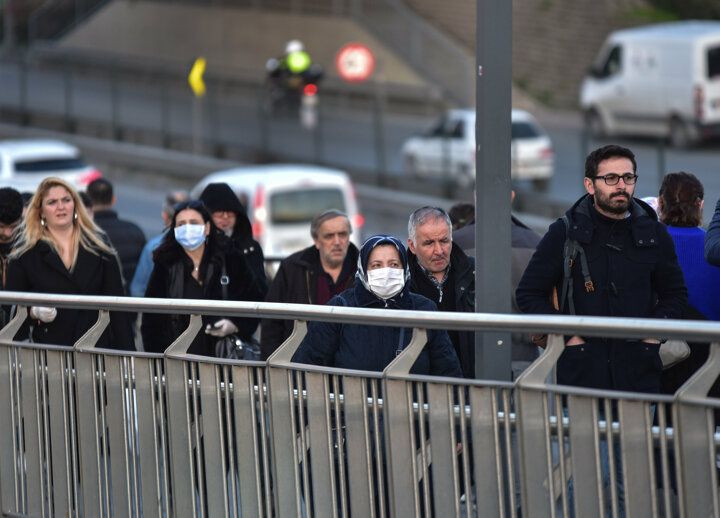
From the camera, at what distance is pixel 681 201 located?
7.21 metres

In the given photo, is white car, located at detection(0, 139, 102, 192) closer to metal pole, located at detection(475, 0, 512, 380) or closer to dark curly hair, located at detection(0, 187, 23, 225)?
dark curly hair, located at detection(0, 187, 23, 225)

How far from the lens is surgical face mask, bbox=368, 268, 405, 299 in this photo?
628 cm

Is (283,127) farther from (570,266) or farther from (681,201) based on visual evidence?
(570,266)

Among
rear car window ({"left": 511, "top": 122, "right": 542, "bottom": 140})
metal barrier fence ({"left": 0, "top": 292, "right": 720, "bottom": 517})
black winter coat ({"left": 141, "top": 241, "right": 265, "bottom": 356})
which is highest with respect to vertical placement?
rear car window ({"left": 511, "top": 122, "right": 542, "bottom": 140})

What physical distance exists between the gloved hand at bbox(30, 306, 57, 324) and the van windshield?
1331cm

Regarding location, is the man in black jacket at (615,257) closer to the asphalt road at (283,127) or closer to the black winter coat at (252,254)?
the black winter coat at (252,254)

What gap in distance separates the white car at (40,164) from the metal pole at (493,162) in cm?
2146

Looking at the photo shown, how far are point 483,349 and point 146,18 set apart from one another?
47.2 m

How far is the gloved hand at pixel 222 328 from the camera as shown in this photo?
7.99 metres

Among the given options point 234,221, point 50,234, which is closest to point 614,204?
point 50,234

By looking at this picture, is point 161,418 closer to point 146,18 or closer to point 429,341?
point 429,341

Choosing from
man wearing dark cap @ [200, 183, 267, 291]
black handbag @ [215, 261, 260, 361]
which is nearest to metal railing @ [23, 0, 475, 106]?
man wearing dark cap @ [200, 183, 267, 291]

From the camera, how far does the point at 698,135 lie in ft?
110

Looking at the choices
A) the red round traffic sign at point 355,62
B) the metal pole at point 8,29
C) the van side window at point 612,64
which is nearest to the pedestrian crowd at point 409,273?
the red round traffic sign at point 355,62
